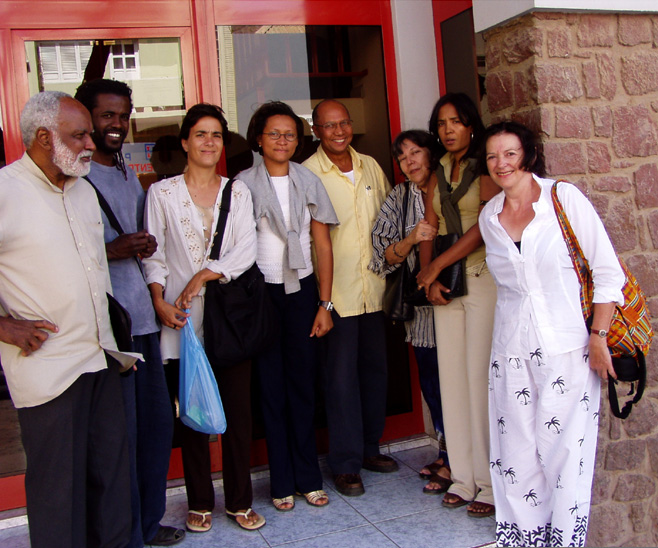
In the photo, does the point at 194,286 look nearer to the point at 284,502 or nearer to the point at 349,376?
the point at 349,376

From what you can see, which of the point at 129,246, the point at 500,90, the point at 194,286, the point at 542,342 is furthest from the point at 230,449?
the point at 500,90

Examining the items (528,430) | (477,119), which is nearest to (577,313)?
(528,430)

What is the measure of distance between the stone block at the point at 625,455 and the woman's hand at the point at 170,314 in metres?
2.45

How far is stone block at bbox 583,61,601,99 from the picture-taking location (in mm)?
3896

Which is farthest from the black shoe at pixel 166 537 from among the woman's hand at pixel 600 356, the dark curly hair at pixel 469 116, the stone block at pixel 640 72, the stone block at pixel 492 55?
the stone block at pixel 640 72

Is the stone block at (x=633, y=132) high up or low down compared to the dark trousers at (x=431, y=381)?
up

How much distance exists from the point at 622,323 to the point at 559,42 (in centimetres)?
158

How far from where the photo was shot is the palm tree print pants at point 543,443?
3.22 meters

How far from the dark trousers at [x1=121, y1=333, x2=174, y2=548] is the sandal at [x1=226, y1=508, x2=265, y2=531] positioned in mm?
413

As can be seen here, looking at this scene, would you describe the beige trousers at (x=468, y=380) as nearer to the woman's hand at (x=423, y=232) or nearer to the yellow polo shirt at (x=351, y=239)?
the woman's hand at (x=423, y=232)

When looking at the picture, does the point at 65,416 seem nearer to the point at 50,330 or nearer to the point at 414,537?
the point at 50,330

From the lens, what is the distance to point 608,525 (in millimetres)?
3998

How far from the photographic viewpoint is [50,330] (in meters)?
2.66

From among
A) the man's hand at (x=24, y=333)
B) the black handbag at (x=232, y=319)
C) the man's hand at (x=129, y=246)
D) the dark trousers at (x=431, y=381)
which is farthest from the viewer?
the dark trousers at (x=431, y=381)
